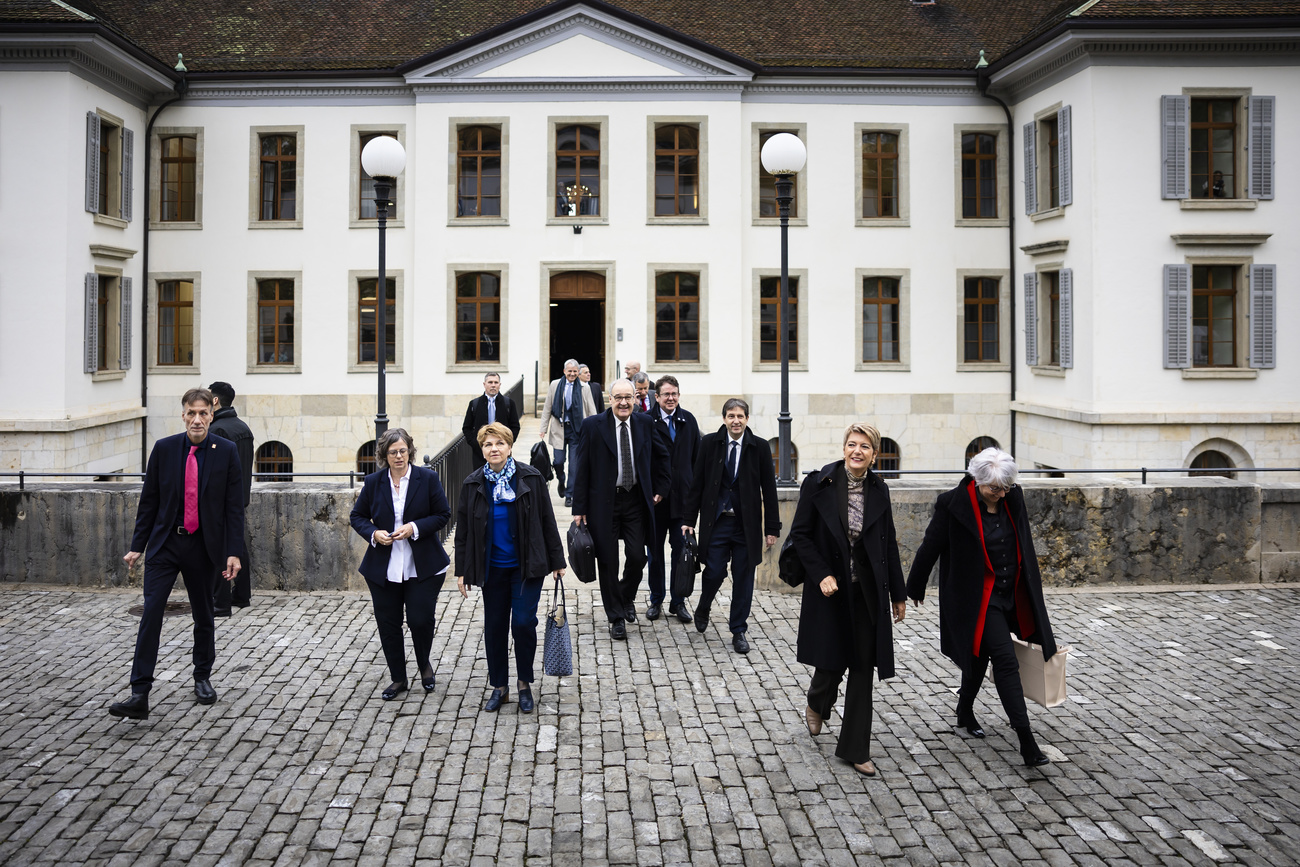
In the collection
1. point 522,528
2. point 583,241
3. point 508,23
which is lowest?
point 522,528

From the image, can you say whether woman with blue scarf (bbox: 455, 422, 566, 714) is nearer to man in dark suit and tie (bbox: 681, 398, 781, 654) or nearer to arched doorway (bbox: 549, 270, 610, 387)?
man in dark suit and tie (bbox: 681, 398, 781, 654)

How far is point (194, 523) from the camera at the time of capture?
7.29 metres

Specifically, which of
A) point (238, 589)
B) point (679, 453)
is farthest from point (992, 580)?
point (238, 589)

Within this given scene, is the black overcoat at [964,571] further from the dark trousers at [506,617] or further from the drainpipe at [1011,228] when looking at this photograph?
the drainpipe at [1011,228]

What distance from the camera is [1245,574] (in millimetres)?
11031

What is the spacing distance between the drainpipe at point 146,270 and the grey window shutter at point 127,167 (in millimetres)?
747

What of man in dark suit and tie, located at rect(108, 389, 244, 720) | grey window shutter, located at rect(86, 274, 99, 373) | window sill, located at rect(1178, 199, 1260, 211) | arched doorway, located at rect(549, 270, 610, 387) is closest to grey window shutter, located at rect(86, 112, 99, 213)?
grey window shutter, located at rect(86, 274, 99, 373)

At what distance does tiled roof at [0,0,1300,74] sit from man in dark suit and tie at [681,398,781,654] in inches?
696

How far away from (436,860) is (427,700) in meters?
2.45

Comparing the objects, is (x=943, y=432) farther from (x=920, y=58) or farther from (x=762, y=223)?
(x=920, y=58)

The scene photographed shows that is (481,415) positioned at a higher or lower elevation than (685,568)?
higher

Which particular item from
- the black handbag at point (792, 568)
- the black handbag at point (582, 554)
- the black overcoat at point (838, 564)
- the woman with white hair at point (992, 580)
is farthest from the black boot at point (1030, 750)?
the black handbag at point (582, 554)

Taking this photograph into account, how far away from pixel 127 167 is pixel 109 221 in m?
1.60

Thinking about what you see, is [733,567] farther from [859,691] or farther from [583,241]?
[583,241]
